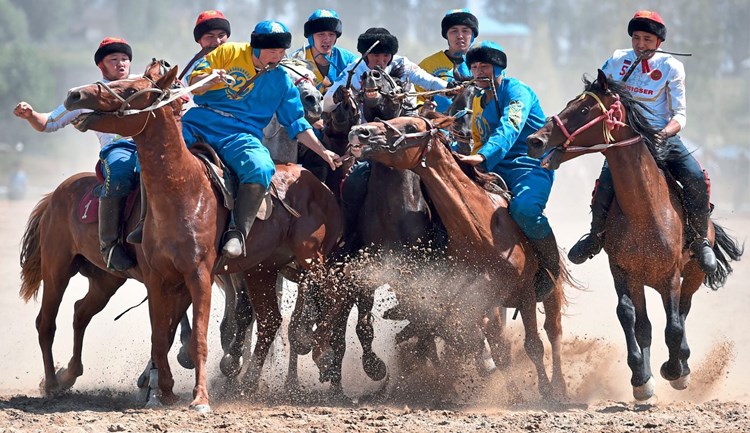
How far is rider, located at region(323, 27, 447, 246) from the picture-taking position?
8.32 m

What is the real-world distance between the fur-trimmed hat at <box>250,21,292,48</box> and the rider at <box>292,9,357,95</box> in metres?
1.62

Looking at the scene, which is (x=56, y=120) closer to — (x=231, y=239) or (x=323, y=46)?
(x=231, y=239)

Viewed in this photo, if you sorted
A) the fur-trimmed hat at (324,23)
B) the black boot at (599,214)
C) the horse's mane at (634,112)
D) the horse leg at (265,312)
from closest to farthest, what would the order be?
the horse's mane at (634,112), the black boot at (599,214), the horse leg at (265,312), the fur-trimmed hat at (324,23)

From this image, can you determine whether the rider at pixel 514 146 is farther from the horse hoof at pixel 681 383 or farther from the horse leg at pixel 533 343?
the horse hoof at pixel 681 383

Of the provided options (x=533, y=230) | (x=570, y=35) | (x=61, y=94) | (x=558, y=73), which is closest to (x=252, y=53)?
(x=533, y=230)

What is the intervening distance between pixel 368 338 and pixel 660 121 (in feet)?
7.96

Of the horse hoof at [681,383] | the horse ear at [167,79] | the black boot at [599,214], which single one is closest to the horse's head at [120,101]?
the horse ear at [167,79]

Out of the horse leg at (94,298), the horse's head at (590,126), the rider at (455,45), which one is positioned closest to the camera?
the horse's head at (590,126)

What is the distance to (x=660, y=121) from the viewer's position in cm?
827

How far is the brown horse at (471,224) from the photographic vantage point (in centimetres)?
752

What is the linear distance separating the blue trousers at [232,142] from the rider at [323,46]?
5.67ft

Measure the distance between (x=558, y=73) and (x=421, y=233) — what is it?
179ft

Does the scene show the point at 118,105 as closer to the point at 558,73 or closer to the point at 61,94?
the point at 61,94

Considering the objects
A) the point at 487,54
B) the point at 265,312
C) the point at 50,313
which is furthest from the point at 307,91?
the point at 50,313
